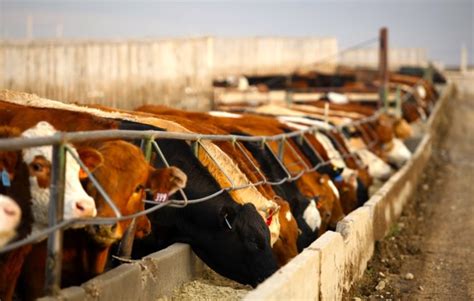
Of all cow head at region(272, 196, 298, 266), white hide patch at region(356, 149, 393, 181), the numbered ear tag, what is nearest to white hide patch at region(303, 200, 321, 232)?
cow head at region(272, 196, 298, 266)

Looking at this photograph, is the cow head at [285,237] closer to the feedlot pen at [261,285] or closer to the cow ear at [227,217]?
the feedlot pen at [261,285]

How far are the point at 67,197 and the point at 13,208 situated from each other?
1.09ft

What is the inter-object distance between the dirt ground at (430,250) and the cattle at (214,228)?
104 cm

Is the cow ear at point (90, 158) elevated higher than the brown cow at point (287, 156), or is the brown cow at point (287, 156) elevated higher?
the cow ear at point (90, 158)

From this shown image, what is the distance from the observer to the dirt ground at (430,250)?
328 inches

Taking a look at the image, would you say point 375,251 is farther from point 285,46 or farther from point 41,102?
point 285,46

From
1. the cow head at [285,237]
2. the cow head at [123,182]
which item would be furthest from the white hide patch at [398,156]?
the cow head at [123,182]

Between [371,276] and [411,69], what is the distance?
3736 centimetres

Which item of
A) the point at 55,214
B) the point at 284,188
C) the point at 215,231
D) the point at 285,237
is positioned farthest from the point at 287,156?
the point at 55,214

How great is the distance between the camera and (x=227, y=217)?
24.1ft

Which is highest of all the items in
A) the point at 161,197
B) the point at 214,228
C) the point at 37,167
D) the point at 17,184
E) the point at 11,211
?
the point at 37,167

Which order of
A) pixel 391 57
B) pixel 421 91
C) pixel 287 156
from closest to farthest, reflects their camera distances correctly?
pixel 287 156
pixel 421 91
pixel 391 57

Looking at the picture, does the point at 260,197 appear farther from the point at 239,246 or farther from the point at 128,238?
the point at 128,238

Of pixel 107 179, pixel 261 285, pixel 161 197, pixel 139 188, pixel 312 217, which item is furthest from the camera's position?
pixel 312 217
